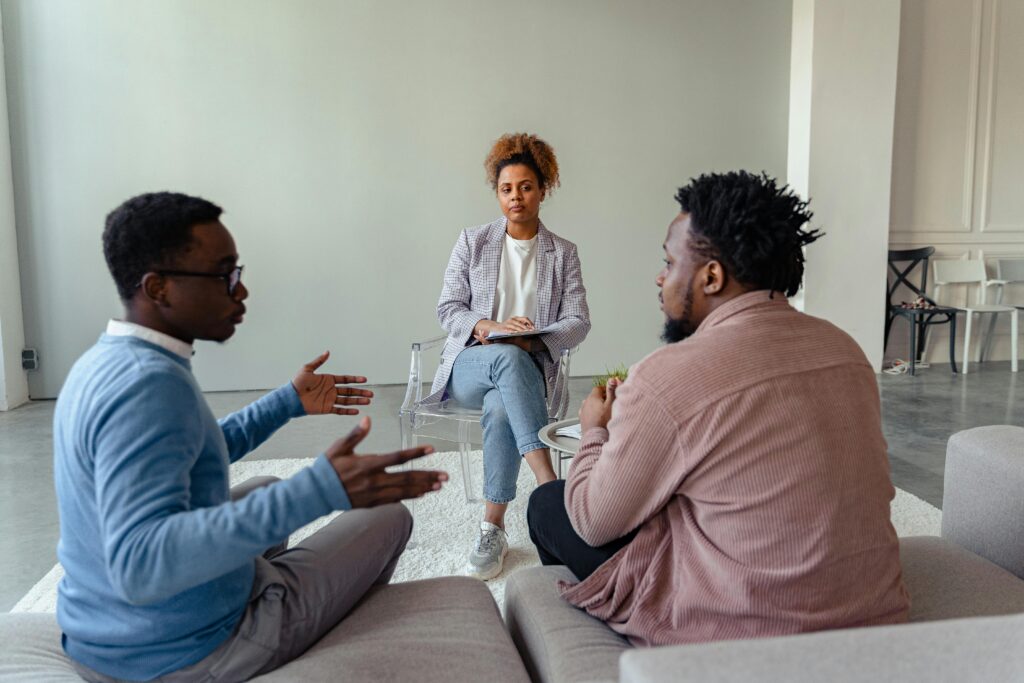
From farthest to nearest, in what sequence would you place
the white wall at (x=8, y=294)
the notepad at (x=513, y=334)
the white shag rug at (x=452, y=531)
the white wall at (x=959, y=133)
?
the white wall at (x=959, y=133) → the white wall at (x=8, y=294) → the notepad at (x=513, y=334) → the white shag rug at (x=452, y=531)

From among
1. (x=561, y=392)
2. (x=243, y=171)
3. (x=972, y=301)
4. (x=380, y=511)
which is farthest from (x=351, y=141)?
(x=972, y=301)

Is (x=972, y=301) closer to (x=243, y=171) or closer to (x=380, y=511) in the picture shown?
(x=243, y=171)

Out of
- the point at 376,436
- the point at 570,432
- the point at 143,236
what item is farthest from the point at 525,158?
the point at 143,236

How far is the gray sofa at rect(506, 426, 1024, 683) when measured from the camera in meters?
0.80

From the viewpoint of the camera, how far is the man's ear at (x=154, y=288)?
116 centimetres

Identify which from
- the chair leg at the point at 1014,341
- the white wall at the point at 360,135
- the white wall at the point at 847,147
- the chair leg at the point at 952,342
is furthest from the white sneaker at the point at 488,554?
the chair leg at the point at 1014,341

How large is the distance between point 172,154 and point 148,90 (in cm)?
40

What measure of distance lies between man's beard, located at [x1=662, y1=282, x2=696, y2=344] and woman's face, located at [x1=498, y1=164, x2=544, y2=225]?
1606 mm

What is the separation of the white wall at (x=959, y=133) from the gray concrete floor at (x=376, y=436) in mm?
1098

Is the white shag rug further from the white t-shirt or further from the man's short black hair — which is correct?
the man's short black hair

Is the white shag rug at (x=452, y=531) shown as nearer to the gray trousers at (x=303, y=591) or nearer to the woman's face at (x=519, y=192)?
the gray trousers at (x=303, y=591)

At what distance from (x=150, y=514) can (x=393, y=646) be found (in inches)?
18.8

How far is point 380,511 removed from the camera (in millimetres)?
1547

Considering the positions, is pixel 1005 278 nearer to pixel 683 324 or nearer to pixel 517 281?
pixel 517 281
